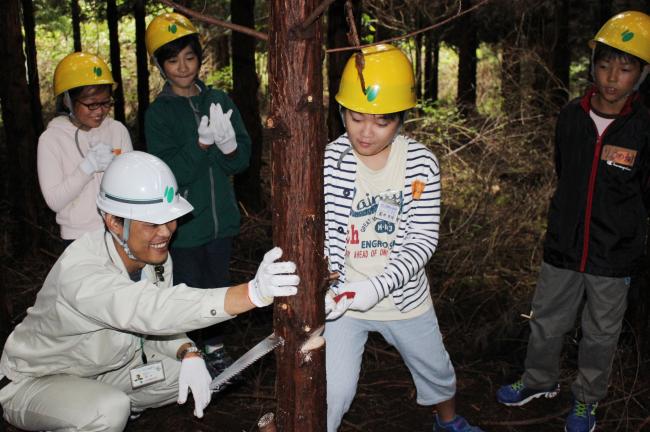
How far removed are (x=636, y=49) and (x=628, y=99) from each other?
0.24 meters

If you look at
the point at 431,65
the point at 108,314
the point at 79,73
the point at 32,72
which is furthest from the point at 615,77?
the point at 431,65

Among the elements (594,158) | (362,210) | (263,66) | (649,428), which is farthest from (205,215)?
(263,66)

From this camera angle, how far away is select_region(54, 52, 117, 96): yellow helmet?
360 centimetres

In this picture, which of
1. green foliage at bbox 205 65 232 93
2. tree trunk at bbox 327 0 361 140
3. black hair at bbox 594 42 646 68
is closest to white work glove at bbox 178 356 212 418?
black hair at bbox 594 42 646 68

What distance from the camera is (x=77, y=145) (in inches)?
141

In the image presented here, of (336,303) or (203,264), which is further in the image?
(203,264)

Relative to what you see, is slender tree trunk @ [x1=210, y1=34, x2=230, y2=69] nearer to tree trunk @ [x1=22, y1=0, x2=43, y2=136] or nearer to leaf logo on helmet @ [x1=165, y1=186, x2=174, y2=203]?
tree trunk @ [x1=22, y1=0, x2=43, y2=136]

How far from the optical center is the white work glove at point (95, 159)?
347 centimetres

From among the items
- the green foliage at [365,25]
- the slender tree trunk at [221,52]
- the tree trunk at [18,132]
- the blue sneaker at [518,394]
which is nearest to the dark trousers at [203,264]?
the blue sneaker at [518,394]

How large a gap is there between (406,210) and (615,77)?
1.27 m

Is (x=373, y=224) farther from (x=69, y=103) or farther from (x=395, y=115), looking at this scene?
(x=69, y=103)

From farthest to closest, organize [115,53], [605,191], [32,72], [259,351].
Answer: [115,53], [32,72], [605,191], [259,351]

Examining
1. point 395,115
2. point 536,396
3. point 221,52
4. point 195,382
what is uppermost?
point 221,52

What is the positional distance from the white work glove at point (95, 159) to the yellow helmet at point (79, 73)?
39 cm
